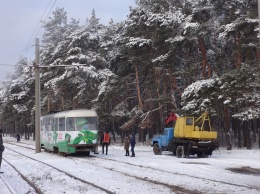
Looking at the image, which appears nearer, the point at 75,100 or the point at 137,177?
the point at 137,177

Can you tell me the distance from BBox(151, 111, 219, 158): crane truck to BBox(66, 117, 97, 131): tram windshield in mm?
4997

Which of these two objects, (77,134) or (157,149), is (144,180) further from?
(157,149)

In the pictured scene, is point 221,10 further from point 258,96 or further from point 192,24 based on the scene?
point 258,96

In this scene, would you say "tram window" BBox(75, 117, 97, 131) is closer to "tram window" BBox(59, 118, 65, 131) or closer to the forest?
"tram window" BBox(59, 118, 65, 131)

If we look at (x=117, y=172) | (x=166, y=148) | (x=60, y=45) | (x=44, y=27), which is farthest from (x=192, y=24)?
(x=44, y=27)

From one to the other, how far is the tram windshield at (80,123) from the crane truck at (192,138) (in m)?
5.00

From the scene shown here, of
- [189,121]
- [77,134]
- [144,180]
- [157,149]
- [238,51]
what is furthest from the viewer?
[238,51]

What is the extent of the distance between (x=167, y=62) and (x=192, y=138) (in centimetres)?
1009

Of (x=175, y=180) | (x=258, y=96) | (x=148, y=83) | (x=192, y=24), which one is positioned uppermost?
(x=192, y=24)

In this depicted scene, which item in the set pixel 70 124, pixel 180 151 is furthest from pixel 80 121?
pixel 180 151

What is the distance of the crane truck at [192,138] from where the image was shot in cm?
2445

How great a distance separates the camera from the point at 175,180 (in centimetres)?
1418

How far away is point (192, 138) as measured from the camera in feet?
81.9

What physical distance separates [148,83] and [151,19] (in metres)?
7.25
